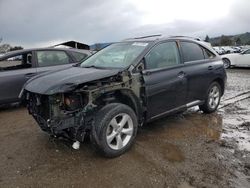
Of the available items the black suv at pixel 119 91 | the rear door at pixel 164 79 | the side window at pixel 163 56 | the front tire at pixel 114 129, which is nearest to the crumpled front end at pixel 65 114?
the black suv at pixel 119 91

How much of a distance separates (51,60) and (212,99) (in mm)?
4177

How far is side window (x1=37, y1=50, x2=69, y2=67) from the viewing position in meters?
7.53

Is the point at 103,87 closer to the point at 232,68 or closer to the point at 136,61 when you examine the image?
the point at 136,61

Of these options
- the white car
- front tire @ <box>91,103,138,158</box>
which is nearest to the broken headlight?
front tire @ <box>91,103,138,158</box>

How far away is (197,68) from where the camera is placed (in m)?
5.74

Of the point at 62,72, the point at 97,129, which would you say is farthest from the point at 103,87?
the point at 62,72

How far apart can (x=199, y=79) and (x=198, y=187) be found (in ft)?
9.20

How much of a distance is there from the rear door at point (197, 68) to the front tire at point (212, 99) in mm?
237

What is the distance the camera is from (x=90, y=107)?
156 inches

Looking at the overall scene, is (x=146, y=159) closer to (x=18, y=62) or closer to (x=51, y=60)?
(x=51, y=60)

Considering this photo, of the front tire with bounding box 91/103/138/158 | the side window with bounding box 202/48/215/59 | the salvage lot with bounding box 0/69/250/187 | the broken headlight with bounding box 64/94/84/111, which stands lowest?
the salvage lot with bounding box 0/69/250/187

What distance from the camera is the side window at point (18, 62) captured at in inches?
284

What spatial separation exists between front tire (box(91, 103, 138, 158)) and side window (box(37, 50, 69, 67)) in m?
3.97

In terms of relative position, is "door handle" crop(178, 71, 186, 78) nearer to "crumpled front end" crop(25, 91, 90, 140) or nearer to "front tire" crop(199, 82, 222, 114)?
"front tire" crop(199, 82, 222, 114)
